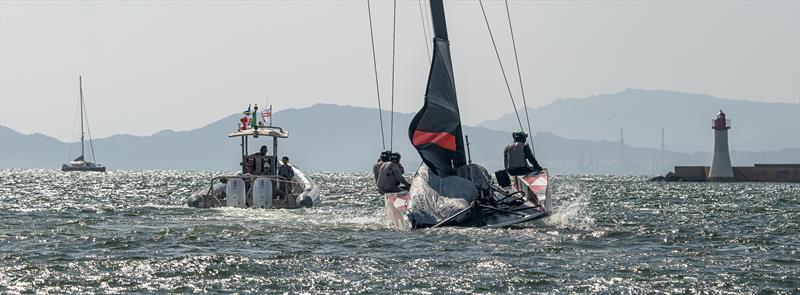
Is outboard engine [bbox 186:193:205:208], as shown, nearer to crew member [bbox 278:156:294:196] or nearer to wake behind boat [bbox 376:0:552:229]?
crew member [bbox 278:156:294:196]

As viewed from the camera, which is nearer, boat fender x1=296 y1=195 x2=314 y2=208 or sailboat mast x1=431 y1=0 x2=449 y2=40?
sailboat mast x1=431 y1=0 x2=449 y2=40

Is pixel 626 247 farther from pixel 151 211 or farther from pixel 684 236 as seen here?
pixel 151 211

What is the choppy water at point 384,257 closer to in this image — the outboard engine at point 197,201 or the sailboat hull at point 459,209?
the sailboat hull at point 459,209

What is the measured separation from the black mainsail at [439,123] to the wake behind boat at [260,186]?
10394mm

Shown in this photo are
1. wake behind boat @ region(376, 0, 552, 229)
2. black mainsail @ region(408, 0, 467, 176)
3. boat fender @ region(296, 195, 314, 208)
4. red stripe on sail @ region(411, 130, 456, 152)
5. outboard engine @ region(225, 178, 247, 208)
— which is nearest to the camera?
wake behind boat @ region(376, 0, 552, 229)

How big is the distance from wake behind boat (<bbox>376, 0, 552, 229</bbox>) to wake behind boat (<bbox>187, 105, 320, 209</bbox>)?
30.0 feet

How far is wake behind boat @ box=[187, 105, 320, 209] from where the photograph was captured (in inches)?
1436

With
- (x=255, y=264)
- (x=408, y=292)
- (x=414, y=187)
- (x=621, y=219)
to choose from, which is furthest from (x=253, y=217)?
(x=408, y=292)

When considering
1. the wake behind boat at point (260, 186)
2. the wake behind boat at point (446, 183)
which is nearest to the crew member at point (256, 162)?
the wake behind boat at point (260, 186)

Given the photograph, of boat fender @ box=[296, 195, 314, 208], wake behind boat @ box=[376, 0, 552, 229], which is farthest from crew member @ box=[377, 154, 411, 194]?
boat fender @ box=[296, 195, 314, 208]

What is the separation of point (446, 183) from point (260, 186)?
37.0ft

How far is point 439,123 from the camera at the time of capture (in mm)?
27062

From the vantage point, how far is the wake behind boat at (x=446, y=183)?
1007 inches

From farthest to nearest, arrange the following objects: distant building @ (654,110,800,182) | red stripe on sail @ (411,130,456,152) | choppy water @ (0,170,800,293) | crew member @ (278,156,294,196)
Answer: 1. distant building @ (654,110,800,182)
2. crew member @ (278,156,294,196)
3. red stripe on sail @ (411,130,456,152)
4. choppy water @ (0,170,800,293)
